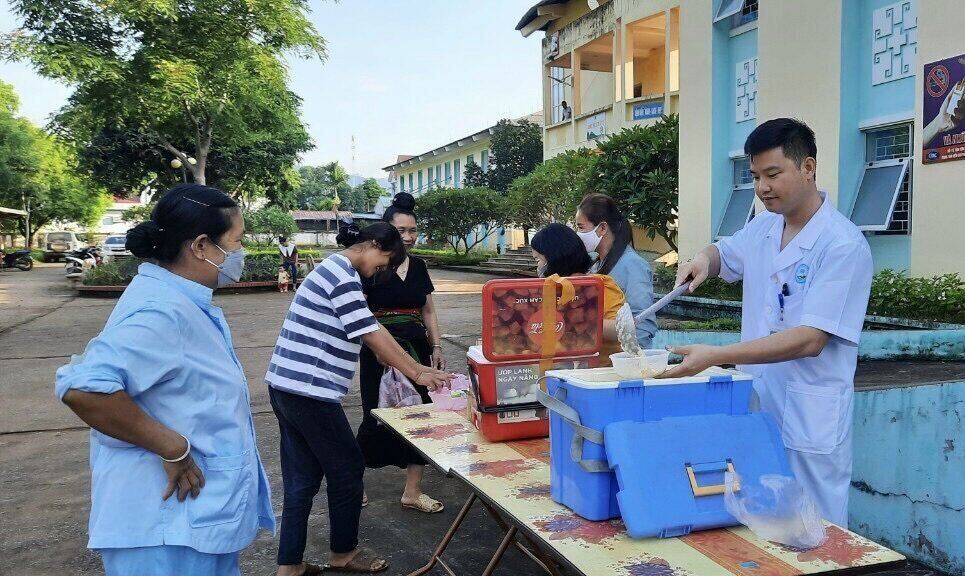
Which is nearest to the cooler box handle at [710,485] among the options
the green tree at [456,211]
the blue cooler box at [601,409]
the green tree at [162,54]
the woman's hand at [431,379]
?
the blue cooler box at [601,409]

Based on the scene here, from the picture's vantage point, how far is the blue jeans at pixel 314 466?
293 cm

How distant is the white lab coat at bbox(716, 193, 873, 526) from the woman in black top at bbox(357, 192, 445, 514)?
213 centimetres

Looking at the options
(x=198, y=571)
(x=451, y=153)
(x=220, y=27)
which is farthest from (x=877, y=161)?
(x=451, y=153)

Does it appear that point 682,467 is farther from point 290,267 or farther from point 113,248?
point 113,248

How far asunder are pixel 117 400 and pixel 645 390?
1257mm

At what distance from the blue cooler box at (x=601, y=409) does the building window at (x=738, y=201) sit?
27.3ft

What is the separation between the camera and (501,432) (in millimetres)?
2531

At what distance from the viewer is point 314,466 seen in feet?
10.1

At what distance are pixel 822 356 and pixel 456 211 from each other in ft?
87.1

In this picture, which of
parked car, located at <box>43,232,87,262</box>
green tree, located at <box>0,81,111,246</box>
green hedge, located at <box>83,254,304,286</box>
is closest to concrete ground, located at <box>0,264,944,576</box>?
green hedge, located at <box>83,254,304,286</box>

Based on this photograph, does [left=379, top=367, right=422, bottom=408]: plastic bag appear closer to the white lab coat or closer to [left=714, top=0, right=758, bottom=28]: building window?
the white lab coat

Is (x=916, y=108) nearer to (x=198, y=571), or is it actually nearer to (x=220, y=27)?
(x=198, y=571)

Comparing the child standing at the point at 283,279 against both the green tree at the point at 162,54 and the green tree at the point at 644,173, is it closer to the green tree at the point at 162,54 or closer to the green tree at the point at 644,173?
the green tree at the point at 162,54

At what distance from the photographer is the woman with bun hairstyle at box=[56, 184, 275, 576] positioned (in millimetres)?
1630
